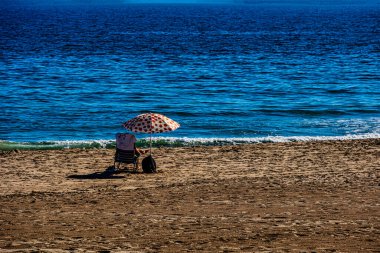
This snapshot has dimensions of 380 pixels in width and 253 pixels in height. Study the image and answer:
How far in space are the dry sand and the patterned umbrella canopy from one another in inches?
45.6

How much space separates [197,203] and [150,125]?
4443mm

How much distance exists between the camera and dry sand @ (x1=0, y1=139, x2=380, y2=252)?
10.8m

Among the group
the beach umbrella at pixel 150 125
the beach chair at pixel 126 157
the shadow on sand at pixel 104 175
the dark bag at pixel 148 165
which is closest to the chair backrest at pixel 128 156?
the beach chair at pixel 126 157

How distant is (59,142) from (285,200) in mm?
12485

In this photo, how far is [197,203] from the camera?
13.6 m

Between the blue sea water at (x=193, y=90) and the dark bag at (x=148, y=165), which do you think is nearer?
the dark bag at (x=148, y=165)

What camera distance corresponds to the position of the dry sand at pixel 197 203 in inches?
423

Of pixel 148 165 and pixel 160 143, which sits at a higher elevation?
pixel 148 165

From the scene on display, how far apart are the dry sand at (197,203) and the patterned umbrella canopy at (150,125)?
3.80 ft

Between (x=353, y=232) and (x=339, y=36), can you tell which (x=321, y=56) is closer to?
(x=339, y=36)

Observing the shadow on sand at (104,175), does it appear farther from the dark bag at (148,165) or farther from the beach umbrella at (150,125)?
the beach umbrella at (150,125)

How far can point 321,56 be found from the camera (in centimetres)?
5962

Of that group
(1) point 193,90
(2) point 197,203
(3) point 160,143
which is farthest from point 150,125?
(1) point 193,90

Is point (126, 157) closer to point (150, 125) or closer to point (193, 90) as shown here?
point (150, 125)
